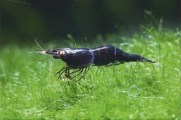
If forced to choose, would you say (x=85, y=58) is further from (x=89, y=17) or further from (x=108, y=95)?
(x=89, y=17)

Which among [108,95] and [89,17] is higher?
[89,17]

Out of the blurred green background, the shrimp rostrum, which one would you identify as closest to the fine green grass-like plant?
the shrimp rostrum

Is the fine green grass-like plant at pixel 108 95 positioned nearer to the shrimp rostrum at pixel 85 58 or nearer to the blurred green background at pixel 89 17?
the shrimp rostrum at pixel 85 58

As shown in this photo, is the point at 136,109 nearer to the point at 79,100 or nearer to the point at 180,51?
the point at 79,100

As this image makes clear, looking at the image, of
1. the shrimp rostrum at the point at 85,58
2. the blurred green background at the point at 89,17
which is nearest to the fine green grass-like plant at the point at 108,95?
the shrimp rostrum at the point at 85,58

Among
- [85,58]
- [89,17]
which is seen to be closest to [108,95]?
[85,58]

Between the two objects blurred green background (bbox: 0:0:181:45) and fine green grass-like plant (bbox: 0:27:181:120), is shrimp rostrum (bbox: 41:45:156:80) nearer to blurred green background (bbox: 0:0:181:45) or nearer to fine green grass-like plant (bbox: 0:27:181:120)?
fine green grass-like plant (bbox: 0:27:181:120)
